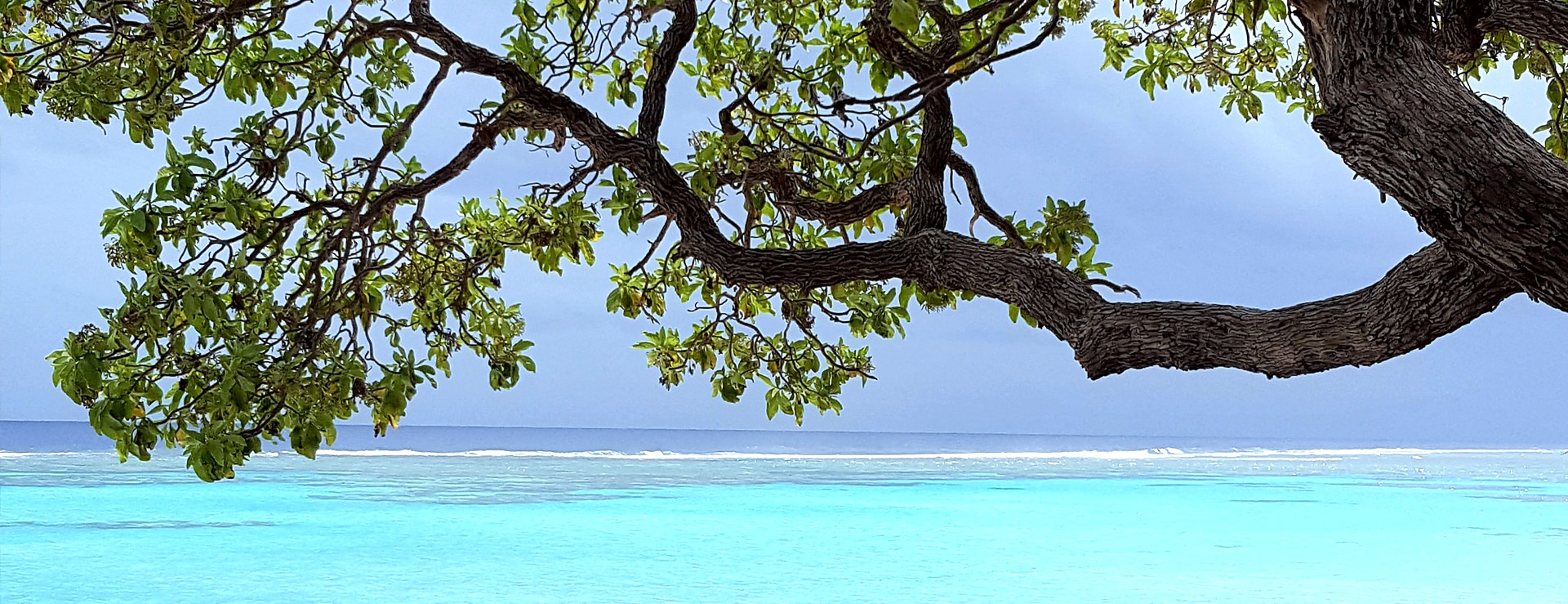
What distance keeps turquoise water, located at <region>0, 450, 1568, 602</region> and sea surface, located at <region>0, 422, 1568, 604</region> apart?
0.06 meters

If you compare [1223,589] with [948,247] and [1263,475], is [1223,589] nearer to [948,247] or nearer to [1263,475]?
[948,247]

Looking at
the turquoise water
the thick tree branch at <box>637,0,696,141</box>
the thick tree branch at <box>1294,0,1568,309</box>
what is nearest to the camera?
the thick tree branch at <box>1294,0,1568,309</box>

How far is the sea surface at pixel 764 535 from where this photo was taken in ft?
39.9

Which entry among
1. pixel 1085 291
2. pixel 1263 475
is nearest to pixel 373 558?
pixel 1085 291

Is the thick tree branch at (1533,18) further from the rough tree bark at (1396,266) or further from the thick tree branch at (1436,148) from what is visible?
the thick tree branch at (1436,148)

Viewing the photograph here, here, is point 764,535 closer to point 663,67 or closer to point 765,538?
point 765,538

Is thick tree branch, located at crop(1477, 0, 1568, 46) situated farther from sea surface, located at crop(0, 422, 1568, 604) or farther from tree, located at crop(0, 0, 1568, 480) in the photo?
sea surface, located at crop(0, 422, 1568, 604)

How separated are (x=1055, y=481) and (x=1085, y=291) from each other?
25.1m

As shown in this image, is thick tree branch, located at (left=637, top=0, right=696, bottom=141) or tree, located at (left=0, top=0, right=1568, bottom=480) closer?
tree, located at (left=0, top=0, right=1568, bottom=480)

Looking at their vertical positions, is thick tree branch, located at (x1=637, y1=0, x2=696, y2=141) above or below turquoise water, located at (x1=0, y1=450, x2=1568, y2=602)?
above

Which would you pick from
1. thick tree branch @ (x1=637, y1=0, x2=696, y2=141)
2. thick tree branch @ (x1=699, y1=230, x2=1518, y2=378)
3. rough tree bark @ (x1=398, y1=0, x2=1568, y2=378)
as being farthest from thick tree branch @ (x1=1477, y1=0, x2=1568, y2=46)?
thick tree branch @ (x1=637, y1=0, x2=696, y2=141)

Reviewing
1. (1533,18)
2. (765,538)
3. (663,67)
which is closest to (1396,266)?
(1533,18)

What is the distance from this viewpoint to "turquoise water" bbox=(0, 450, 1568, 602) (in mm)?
12141

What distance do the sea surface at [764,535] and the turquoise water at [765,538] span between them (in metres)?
0.06
